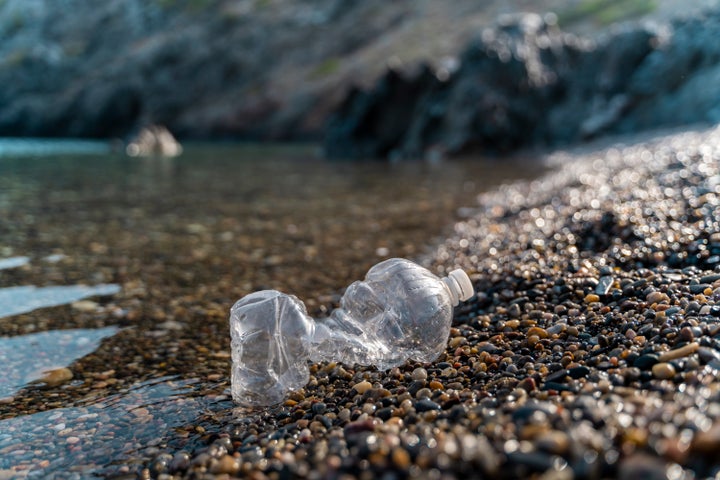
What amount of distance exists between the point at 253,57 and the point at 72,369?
203 ft

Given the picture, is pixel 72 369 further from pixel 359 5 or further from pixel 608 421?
pixel 359 5

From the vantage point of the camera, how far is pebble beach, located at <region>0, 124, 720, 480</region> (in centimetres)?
194

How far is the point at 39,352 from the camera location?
4.28 metres

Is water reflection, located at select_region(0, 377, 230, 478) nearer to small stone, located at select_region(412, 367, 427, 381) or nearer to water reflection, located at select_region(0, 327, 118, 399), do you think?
water reflection, located at select_region(0, 327, 118, 399)

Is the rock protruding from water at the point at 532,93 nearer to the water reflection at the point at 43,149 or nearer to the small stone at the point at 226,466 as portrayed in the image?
the water reflection at the point at 43,149

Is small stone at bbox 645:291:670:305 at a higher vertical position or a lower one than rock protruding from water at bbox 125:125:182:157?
lower

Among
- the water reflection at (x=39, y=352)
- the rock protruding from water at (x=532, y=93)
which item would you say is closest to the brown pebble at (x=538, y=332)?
the water reflection at (x=39, y=352)

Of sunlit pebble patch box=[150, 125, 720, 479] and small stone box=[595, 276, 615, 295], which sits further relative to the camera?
small stone box=[595, 276, 615, 295]

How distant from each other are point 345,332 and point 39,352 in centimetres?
226

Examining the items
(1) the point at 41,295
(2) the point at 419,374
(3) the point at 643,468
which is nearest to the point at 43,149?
(1) the point at 41,295

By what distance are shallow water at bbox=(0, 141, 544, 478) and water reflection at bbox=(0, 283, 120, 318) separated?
0.13ft

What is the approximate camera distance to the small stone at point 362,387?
10.9ft

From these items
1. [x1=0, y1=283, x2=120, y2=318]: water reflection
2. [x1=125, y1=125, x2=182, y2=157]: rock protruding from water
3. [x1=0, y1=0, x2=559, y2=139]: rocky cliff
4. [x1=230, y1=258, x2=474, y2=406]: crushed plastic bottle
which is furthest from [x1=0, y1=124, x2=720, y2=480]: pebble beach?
[x1=0, y1=0, x2=559, y2=139]: rocky cliff

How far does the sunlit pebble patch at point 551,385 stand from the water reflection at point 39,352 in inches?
58.7
